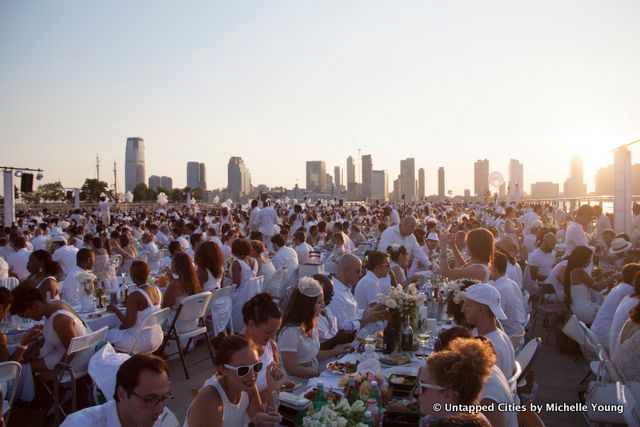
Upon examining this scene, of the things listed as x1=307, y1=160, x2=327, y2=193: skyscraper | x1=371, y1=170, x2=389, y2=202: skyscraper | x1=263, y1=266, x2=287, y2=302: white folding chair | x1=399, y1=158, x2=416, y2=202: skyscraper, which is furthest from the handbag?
x1=307, y1=160, x2=327, y2=193: skyscraper

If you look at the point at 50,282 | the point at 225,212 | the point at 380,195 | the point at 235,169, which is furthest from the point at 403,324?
the point at 235,169

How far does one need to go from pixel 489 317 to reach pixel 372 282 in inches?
92.8

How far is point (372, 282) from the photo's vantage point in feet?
19.0

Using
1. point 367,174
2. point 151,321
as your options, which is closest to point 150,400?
point 151,321

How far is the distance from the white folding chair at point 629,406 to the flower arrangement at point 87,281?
221 inches

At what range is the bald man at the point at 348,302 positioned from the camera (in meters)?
5.07

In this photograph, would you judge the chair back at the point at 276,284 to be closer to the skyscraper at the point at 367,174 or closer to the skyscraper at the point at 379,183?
the skyscraper at the point at 367,174

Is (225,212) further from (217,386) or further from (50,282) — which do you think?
(217,386)

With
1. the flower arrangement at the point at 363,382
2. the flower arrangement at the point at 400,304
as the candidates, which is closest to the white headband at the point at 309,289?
the flower arrangement at the point at 400,304

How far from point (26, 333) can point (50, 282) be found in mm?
850

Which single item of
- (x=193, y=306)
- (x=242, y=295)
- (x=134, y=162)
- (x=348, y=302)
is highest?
(x=134, y=162)

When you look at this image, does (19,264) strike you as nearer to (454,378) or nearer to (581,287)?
(454,378)

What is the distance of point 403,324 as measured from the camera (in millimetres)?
4242

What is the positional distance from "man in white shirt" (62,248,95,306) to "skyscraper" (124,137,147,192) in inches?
6696
